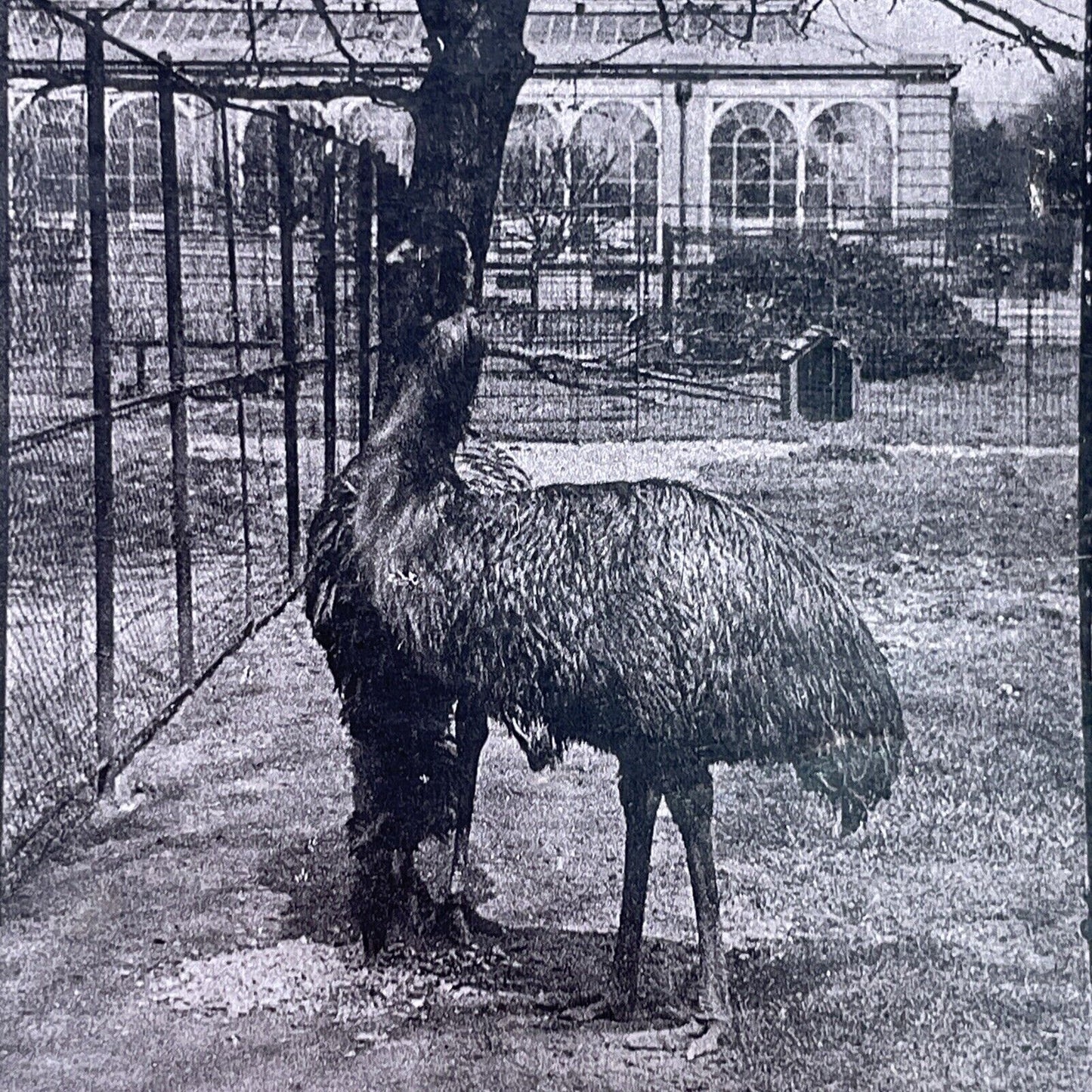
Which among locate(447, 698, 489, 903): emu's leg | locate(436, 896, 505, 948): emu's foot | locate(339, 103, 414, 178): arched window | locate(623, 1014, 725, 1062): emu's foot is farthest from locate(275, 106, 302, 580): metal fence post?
locate(623, 1014, 725, 1062): emu's foot

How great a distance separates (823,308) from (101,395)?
1906 mm

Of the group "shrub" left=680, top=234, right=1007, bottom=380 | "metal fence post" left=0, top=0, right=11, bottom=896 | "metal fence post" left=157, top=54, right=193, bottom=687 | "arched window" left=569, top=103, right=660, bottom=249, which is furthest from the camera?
"metal fence post" left=157, top=54, right=193, bottom=687

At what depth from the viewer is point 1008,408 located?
4434 mm

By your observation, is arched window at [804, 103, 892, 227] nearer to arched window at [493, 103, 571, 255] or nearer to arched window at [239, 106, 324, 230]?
arched window at [493, 103, 571, 255]

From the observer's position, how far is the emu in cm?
391

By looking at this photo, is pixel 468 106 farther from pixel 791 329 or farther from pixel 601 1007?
pixel 601 1007

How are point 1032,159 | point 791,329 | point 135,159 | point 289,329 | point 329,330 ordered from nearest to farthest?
point 1032,159, point 791,329, point 135,159, point 329,330, point 289,329

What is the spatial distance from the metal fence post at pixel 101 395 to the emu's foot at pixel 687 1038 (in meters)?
1.56

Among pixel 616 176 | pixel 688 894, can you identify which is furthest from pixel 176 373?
pixel 688 894

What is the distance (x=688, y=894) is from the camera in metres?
4.12

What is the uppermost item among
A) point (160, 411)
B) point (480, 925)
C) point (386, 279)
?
point (386, 279)

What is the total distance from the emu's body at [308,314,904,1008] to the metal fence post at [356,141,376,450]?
1.02 feet

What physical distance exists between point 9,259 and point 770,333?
188cm

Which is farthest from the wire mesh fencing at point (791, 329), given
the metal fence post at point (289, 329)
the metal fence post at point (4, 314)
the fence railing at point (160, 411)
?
the metal fence post at point (4, 314)
